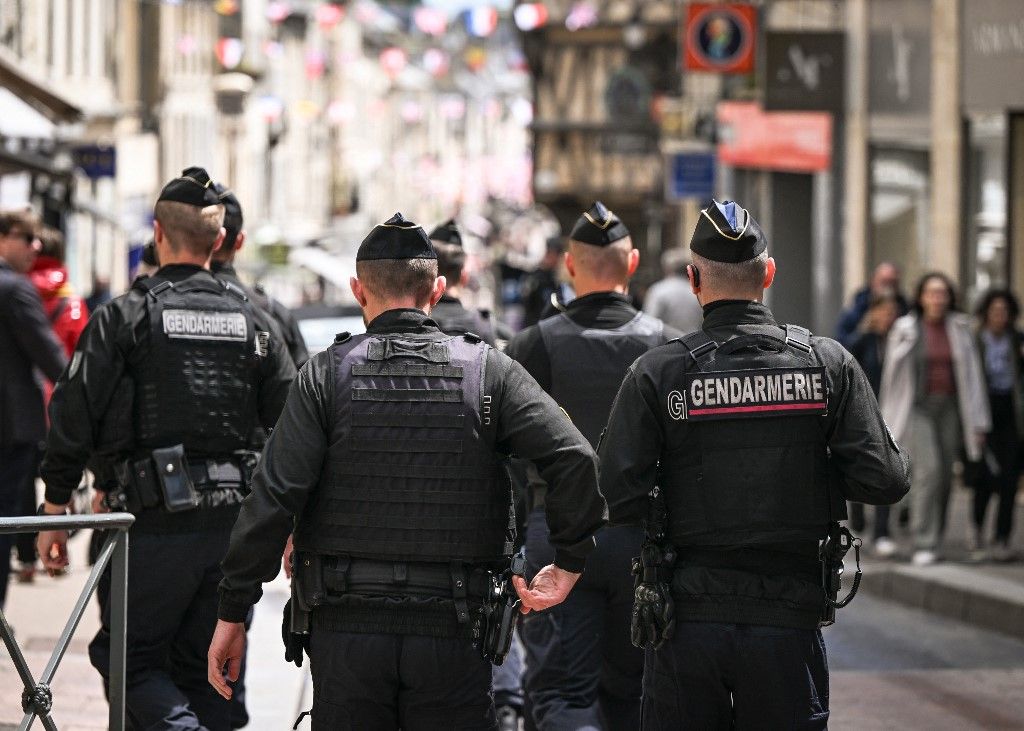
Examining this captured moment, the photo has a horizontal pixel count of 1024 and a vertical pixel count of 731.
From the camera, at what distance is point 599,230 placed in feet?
22.4

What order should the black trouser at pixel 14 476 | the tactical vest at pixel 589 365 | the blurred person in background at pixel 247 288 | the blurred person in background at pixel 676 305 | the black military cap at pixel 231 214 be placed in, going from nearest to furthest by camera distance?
the tactical vest at pixel 589 365 → the blurred person in background at pixel 247 288 → the black military cap at pixel 231 214 → the black trouser at pixel 14 476 → the blurred person in background at pixel 676 305

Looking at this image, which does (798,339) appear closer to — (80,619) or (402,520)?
(402,520)

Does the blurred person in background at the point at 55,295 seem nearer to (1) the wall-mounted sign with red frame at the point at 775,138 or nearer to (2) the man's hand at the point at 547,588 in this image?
(2) the man's hand at the point at 547,588

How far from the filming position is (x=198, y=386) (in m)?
6.12

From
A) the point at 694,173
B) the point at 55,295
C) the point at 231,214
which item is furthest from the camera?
the point at 694,173

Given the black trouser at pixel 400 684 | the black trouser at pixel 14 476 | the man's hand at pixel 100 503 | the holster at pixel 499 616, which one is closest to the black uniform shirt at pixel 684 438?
the holster at pixel 499 616

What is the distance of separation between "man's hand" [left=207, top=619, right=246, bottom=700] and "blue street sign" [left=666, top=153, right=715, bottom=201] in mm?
24227

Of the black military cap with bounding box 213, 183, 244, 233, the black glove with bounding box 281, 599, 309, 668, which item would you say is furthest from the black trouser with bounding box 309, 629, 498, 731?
the black military cap with bounding box 213, 183, 244, 233

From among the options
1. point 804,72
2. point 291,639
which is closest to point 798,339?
point 291,639

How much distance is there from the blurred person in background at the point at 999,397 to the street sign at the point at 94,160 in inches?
603

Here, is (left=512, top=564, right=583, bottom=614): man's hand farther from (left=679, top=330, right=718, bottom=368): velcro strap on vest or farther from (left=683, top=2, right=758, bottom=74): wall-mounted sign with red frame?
(left=683, top=2, right=758, bottom=74): wall-mounted sign with red frame

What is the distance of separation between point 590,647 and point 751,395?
1612 millimetres

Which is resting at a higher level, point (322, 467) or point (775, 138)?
point (775, 138)

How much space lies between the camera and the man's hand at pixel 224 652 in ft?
15.8
